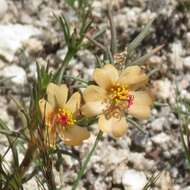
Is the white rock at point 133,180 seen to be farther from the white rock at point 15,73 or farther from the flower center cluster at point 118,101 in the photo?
the white rock at point 15,73

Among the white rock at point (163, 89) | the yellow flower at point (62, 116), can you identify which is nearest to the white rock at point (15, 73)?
the white rock at point (163, 89)

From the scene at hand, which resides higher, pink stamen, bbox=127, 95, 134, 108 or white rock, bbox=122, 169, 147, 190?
pink stamen, bbox=127, 95, 134, 108

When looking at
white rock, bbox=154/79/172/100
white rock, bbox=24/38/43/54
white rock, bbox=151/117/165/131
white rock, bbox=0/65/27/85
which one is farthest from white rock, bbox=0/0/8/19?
white rock, bbox=151/117/165/131

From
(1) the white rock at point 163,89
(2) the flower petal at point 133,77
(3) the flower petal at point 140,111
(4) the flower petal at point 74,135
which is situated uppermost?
(1) the white rock at point 163,89

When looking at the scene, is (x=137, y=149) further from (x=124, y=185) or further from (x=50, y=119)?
(x=50, y=119)

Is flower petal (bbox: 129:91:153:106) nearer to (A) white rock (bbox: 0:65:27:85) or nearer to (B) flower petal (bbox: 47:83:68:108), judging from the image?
(B) flower petal (bbox: 47:83:68:108)

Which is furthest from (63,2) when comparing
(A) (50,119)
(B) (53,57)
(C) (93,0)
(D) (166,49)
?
(A) (50,119)
